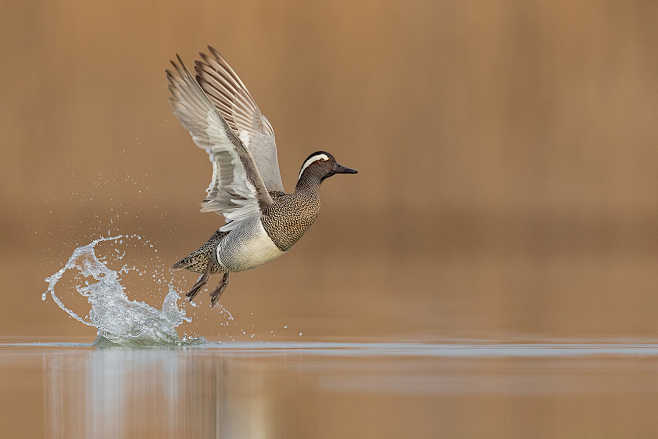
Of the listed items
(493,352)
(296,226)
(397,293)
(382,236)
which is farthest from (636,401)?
(382,236)

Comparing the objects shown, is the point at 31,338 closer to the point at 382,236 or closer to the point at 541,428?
the point at 541,428

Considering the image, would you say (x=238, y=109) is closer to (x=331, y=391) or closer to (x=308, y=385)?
(x=308, y=385)

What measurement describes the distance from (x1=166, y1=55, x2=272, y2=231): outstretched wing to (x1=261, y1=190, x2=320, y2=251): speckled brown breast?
11cm

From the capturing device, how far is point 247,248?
424 inches

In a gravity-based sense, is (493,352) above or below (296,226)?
below

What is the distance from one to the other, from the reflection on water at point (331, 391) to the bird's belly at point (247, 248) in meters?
0.80

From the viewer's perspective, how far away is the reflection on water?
6535mm

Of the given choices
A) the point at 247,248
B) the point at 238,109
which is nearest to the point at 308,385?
the point at 247,248

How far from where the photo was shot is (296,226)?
35.7 ft

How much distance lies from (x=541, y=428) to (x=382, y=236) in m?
27.6

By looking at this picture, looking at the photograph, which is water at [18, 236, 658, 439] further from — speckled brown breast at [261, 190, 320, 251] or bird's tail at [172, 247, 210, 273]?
speckled brown breast at [261, 190, 320, 251]

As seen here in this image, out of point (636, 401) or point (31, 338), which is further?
point (31, 338)

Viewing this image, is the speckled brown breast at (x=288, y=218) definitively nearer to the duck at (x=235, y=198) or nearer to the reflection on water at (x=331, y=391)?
the duck at (x=235, y=198)

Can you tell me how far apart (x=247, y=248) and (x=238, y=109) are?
1.90 metres
